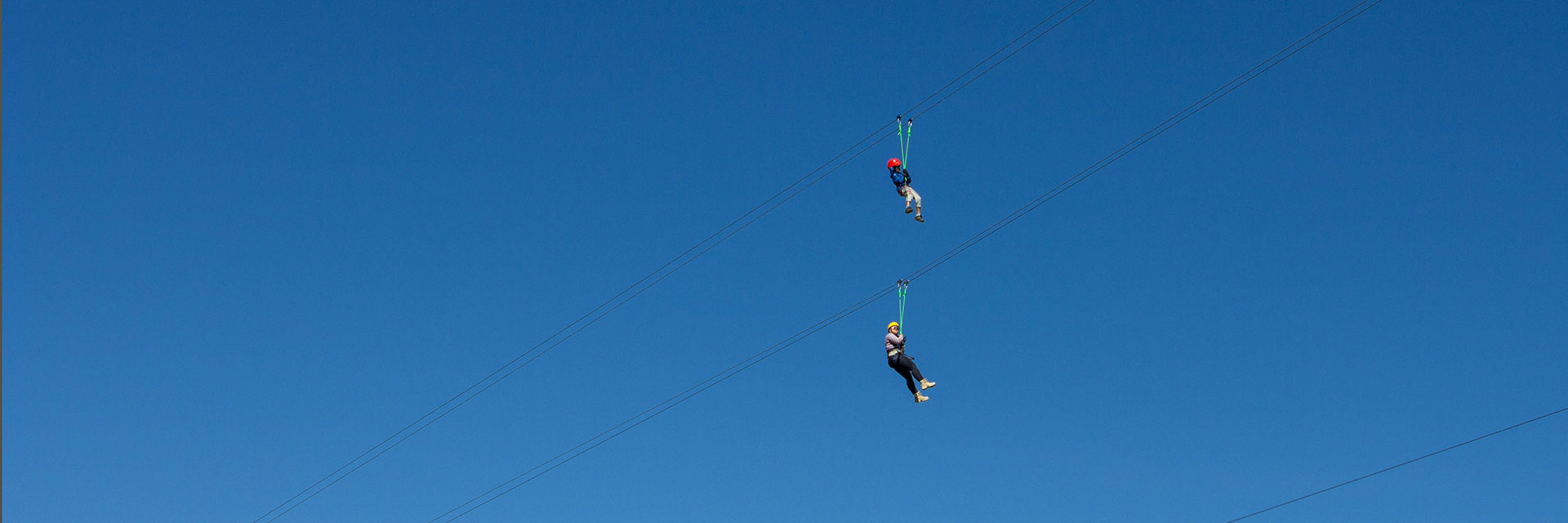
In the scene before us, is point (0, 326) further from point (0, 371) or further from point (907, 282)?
point (907, 282)

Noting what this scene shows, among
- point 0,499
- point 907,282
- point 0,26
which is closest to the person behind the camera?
point 0,499

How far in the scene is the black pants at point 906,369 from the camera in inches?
1073

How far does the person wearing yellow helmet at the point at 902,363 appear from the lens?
27.2 metres

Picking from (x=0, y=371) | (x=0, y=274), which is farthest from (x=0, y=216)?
(x=0, y=371)

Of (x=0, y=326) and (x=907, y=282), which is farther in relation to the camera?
(x=907, y=282)

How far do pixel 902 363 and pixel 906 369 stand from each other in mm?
167

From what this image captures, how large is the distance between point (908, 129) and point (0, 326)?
17883mm

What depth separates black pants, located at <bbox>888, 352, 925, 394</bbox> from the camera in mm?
27250

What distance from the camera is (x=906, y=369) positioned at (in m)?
27.4

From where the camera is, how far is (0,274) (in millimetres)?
15031

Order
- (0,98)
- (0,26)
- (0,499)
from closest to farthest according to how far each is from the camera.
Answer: (0,499) < (0,26) < (0,98)

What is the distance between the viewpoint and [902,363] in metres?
27.5

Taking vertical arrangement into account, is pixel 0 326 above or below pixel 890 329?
below

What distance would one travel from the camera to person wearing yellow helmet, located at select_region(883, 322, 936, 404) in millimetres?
27203
